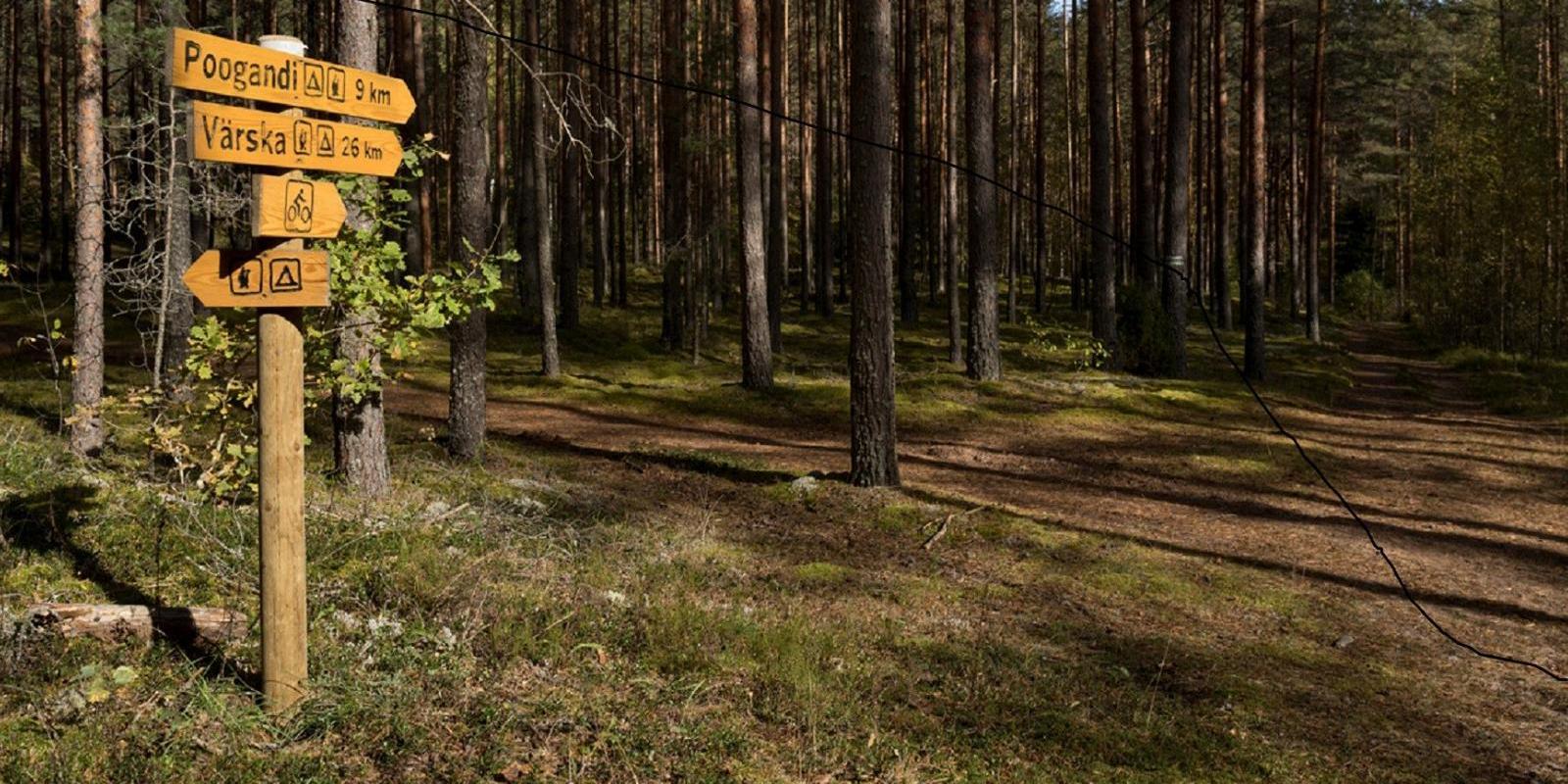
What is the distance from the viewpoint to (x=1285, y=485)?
1360 cm

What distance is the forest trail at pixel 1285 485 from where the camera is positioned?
9586mm

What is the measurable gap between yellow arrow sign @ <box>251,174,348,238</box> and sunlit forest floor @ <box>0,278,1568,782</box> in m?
1.99

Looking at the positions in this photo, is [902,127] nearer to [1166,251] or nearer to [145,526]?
[1166,251]

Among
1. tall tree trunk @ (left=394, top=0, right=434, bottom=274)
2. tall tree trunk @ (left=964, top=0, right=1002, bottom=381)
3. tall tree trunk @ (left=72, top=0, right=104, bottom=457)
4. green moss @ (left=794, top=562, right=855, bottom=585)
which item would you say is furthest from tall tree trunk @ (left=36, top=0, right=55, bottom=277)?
green moss @ (left=794, top=562, right=855, bottom=585)

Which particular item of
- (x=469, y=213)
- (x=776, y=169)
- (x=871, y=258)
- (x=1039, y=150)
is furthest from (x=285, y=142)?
(x=1039, y=150)

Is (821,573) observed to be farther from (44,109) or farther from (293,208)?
(44,109)

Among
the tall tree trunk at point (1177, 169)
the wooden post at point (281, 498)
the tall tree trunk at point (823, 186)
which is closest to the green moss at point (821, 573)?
the wooden post at point (281, 498)

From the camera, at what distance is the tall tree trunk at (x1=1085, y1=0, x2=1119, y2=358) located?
68.0ft

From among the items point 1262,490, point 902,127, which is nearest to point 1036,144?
point 902,127

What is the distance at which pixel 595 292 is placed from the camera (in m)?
31.9

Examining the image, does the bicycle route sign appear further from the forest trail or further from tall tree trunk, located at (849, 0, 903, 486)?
the forest trail

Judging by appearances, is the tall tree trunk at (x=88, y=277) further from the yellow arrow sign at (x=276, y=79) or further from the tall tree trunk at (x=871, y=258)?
the tall tree trunk at (x=871, y=258)

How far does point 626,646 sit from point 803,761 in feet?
4.86

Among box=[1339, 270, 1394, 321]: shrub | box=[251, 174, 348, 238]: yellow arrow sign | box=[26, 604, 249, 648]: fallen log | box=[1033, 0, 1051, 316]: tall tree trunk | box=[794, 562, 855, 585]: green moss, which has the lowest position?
box=[794, 562, 855, 585]: green moss
